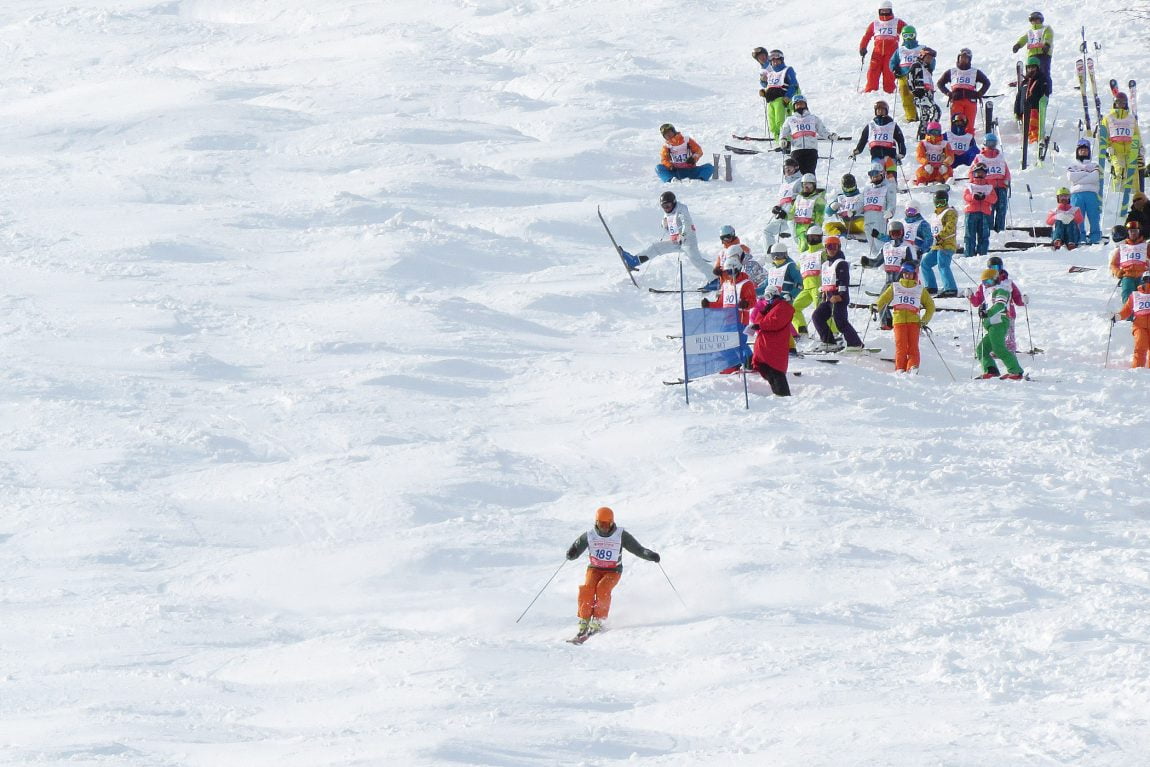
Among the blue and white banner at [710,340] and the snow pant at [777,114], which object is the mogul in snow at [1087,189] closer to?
the snow pant at [777,114]

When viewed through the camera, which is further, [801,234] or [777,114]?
[777,114]

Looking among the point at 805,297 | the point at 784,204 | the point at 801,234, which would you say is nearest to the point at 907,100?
the point at 784,204

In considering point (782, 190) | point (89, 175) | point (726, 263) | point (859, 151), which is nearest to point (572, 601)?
point (726, 263)

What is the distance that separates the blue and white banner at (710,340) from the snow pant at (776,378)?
24 cm

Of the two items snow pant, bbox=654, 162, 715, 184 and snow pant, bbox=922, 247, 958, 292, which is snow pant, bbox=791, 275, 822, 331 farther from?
snow pant, bbox=654, 162, 715, 184

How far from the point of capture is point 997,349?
1633cm

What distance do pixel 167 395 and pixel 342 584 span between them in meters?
4.89

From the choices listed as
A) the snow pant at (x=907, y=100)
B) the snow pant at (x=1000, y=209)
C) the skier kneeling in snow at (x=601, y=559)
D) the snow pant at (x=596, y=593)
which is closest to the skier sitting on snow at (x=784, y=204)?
the snow pant at (x=1000, y=209)

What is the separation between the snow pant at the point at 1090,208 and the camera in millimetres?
19938

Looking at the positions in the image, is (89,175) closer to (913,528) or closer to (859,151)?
(859,151)

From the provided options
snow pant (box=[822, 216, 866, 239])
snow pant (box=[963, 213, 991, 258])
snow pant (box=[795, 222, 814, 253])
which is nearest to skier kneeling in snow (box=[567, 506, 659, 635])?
snow pant (box=[795, 222, 814, 253])

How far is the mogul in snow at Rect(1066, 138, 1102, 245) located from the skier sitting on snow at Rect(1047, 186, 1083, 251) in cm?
17

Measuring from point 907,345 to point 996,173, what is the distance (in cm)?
445

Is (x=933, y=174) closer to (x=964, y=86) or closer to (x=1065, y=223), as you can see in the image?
(x=964, y=86)
